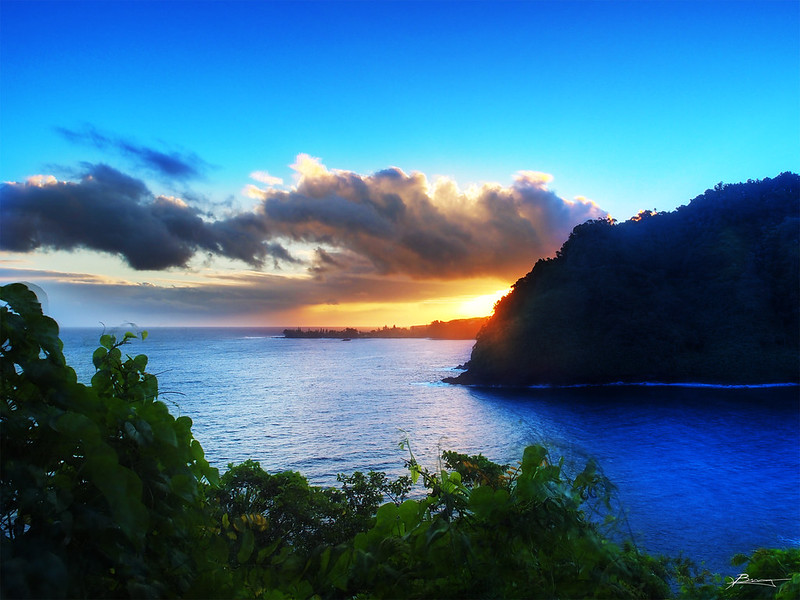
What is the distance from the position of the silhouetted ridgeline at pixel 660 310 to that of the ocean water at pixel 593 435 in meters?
4.17

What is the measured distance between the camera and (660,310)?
73.9 metres

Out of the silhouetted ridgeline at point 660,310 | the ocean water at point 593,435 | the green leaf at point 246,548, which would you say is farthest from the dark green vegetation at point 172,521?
the silhouetted ridgeline at point 660,310

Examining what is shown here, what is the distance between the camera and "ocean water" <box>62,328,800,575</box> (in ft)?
81.5

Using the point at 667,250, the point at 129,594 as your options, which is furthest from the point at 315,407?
the point at 667,250

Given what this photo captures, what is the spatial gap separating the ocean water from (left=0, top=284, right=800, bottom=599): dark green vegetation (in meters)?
0.38

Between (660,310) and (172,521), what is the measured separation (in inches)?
3244

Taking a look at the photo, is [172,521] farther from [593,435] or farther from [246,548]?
[593,435]

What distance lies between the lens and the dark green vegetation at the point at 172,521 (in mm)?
1313

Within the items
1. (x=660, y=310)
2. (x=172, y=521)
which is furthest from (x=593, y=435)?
(x=172, y=521)

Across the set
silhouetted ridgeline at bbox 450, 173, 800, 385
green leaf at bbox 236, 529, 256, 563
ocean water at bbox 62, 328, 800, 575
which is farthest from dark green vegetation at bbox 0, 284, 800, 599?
silhouetted ridgeline at bbox 450, 173, 800, 385

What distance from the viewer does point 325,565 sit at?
2.19m

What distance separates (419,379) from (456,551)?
260 feet

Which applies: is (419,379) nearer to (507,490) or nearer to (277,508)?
(277,508)

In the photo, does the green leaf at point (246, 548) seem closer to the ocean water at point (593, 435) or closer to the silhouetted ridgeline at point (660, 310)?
the ocean water at point (593, 435)
